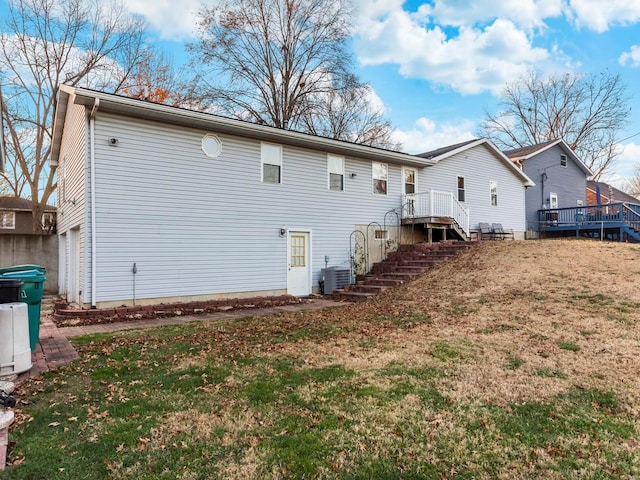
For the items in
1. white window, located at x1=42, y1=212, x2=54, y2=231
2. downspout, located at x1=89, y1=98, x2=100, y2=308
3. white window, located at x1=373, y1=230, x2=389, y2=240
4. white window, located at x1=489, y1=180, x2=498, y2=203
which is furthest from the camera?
white window, located at x1=42, y1=212, x2=54, y2=231

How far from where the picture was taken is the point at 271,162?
36.9 feet

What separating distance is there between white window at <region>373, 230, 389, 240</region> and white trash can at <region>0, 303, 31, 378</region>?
34.8ft

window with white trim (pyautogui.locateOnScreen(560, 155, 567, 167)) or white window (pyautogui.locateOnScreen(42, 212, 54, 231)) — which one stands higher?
window with white trim (pyautogui.locateOnScreen(560, 155, 567, 167))

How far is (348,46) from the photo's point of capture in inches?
819

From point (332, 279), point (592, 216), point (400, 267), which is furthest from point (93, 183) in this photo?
point (592, 216)

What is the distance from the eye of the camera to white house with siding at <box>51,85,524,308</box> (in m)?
8.66

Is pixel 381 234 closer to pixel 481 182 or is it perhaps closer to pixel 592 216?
pixel 481 182

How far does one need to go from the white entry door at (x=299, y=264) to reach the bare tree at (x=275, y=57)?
1165 cm

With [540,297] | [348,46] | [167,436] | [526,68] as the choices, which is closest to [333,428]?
[167,436]

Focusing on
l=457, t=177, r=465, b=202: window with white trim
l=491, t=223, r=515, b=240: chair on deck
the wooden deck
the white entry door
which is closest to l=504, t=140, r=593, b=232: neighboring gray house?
the wooden deck

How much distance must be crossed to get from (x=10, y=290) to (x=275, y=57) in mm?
19711

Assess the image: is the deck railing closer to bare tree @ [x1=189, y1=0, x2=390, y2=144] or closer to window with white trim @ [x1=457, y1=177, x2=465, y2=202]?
window with white trim @ [x1=457, y1=177, x2=465, y2=202]

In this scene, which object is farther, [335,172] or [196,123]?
[335,172]

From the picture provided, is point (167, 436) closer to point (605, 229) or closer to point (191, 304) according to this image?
point (191, 304)
